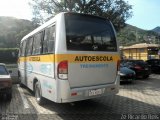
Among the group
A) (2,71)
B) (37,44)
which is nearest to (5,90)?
(2,71)

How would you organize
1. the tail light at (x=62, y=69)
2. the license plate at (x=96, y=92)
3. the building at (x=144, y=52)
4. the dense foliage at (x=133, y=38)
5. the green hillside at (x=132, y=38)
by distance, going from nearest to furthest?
the tail light at (x=62, y=69) → the license plate at (x=96, y=92) → the building at (x=144, y=52) → the dense foliage at (x=133, y=38) → the green hillside at (x=132, y=38)

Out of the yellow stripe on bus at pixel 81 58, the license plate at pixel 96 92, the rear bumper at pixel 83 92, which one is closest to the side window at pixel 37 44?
the yellow stripe on bus at pixel 81 58

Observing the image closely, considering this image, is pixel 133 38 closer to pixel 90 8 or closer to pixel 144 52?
pixel 144 52

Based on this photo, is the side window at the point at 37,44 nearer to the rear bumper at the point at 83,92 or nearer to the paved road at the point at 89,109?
the paved road at the point at 89,109

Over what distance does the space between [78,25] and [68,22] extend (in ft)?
1.12

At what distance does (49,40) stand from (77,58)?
1.20m

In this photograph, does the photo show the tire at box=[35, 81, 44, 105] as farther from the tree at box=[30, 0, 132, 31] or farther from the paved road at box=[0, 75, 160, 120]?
the tree at box=[30, 0, 132, 31]

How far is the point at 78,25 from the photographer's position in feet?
24.7

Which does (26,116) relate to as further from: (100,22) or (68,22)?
(100,22)

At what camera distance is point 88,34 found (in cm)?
770

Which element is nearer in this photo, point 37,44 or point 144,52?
point 37,44

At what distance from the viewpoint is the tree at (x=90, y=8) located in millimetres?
23438

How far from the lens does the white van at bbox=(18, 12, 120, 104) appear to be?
7070 millimetres

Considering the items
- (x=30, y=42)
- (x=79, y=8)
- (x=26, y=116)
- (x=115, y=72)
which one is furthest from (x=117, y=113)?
(x=79, y=8)
